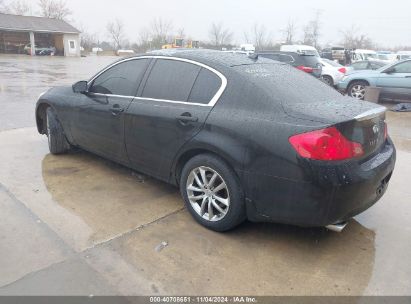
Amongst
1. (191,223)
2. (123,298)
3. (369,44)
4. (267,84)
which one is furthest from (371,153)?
(369,44)

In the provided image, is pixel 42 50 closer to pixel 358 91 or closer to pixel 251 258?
pixel 358 91

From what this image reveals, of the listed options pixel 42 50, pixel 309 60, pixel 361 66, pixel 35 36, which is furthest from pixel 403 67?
pixel 35 36

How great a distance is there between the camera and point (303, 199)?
2.88 metres

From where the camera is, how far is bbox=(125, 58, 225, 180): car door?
139 inches

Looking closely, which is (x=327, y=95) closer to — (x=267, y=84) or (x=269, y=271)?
(x=267, y=84)

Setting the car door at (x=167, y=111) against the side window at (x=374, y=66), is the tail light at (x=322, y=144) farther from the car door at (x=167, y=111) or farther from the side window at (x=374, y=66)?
the side window at (x=374, y=66)

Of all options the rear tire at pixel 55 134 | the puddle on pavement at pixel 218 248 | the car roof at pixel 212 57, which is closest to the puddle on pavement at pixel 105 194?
the puddle on pavement at pixel 218 248

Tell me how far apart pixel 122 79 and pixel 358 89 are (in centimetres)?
1036

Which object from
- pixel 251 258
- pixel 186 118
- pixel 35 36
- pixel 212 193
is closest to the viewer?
pixel 251 258

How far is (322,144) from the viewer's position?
281cm

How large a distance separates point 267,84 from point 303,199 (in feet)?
3.62

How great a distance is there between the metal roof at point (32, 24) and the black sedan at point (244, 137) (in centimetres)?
5160

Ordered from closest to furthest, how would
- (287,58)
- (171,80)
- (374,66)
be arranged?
(171,80)
(287,58)
(374,66)

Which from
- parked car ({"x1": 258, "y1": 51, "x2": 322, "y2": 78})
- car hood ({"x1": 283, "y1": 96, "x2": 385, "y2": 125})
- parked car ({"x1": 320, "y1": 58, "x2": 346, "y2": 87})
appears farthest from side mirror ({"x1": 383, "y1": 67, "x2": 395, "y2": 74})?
car hood ({"x1": 283, "y1": 96, "x2": 385, "y2": 125})
